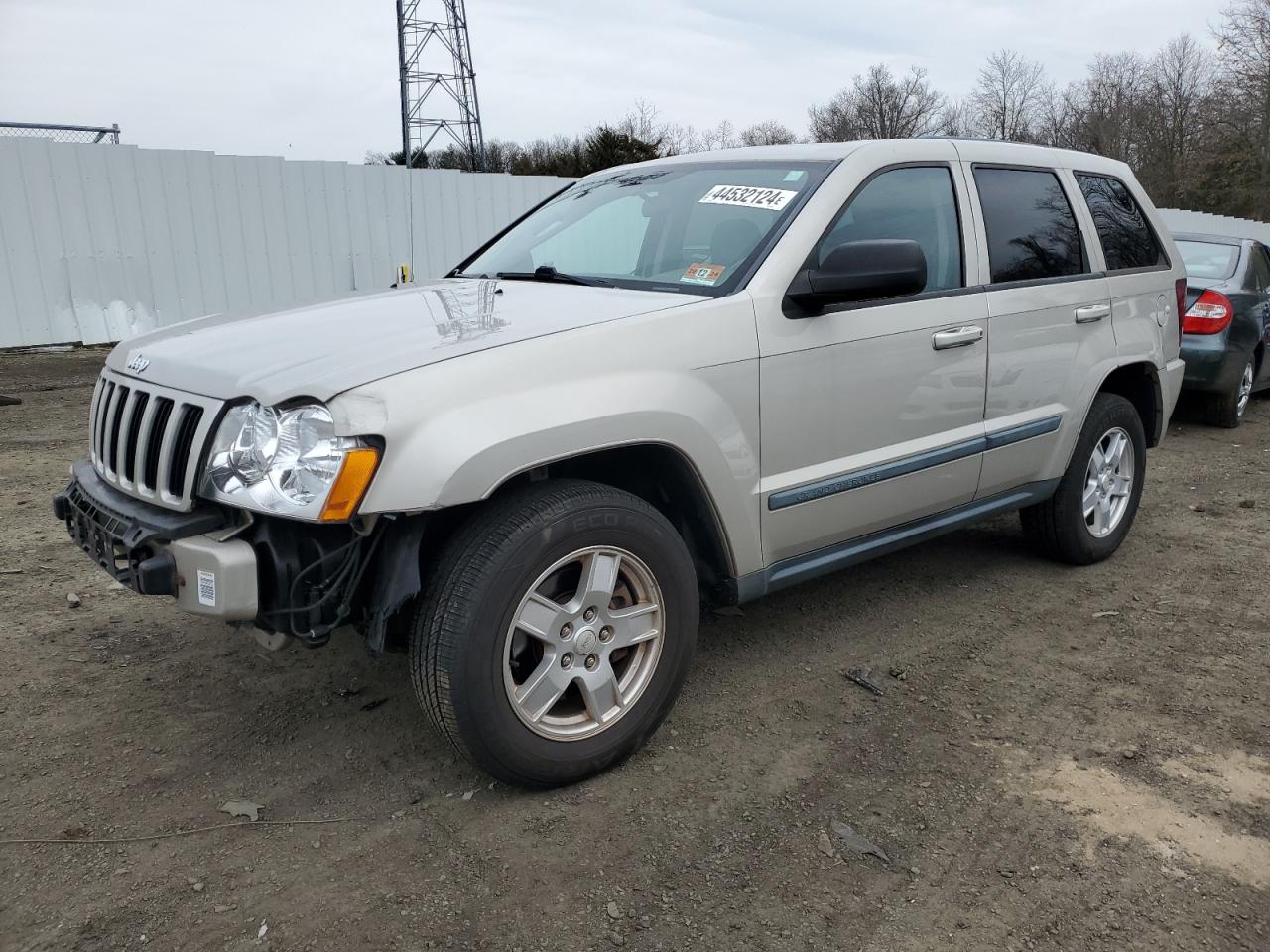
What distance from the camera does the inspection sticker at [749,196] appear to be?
3389 mm

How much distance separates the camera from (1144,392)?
16.0 feet

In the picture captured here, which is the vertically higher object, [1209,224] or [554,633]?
[1209,224]

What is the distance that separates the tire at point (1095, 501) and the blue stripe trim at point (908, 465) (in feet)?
1.16

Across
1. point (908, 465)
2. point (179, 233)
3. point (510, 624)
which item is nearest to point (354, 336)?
point (510, 624)

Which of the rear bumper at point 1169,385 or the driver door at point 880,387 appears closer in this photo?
the driver door at point 880,387

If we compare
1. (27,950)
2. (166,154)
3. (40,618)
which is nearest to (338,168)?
(166,154)

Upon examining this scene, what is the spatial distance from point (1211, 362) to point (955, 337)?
559cm

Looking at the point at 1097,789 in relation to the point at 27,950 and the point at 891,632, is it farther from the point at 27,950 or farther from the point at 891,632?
the point at 27,950

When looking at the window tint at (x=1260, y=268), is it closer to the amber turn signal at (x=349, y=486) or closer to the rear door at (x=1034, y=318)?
the rear door at (x=1034, y=318)

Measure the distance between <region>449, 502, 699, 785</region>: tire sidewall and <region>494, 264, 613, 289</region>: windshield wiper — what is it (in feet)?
3.28

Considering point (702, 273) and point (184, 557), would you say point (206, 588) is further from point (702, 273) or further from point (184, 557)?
point (702, 273)

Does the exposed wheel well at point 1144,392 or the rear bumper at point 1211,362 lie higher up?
the exposed wheel well at point 1144,392

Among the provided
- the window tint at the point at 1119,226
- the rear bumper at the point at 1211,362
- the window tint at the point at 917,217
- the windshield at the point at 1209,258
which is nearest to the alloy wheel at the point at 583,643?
the window tint at the point at 917,217

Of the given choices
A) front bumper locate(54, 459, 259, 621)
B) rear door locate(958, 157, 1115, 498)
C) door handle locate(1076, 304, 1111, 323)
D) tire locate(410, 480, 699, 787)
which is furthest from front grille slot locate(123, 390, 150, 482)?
door handle locate(1076, 304, 1111, 323)
